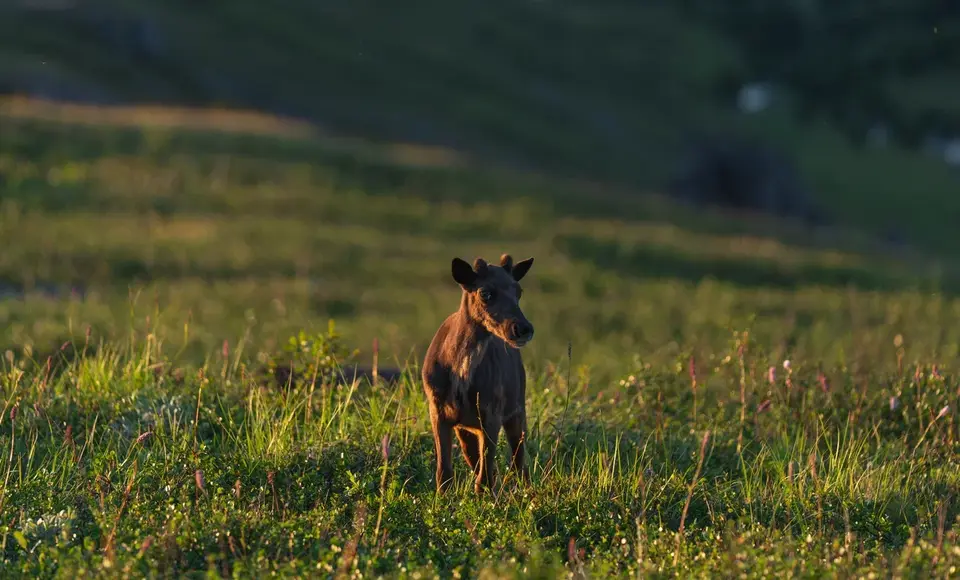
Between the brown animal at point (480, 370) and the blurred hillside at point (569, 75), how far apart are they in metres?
42.5

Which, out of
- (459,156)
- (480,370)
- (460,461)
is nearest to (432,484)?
(460,461)

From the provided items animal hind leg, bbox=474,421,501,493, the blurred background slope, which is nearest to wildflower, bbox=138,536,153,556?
animal hind leg, bbox=474,421,501,493

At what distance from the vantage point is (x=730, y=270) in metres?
32.3

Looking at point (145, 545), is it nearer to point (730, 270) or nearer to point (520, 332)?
point (520, 332)

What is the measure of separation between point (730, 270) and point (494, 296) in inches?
1005

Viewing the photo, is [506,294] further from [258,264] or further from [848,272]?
[848,272]

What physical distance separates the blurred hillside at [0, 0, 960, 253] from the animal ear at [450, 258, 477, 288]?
4270cm

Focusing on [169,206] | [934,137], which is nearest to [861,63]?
[934,137]

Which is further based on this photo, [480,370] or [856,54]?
[856,54]

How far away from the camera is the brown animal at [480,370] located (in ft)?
25.1

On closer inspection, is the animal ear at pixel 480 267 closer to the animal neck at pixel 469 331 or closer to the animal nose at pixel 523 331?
the animal neck at pixel 469 331

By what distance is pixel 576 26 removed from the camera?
87500 millimetres

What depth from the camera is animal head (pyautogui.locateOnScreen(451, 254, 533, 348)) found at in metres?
7.40

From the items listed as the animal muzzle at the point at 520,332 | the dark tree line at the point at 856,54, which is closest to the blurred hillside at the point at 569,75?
the dark tree line at the point at 856,54
